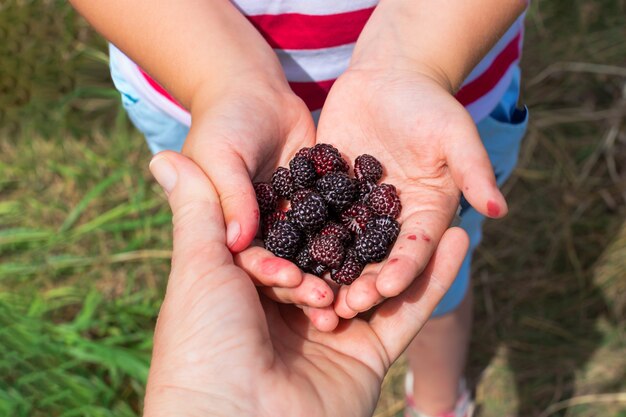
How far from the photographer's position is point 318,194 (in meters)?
1.99

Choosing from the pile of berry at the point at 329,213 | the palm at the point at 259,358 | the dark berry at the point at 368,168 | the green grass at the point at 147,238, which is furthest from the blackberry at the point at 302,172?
the green grass at the point at 147,238

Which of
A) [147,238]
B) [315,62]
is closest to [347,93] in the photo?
[315,62]

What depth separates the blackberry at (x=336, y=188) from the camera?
199 centimetres

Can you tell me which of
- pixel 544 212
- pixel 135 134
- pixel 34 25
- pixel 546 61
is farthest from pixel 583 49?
pixel 34 25

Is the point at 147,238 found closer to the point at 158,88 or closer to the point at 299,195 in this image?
the point at 158,88

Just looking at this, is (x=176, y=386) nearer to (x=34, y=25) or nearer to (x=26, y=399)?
(x=26, y=399)

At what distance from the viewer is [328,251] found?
1877mm

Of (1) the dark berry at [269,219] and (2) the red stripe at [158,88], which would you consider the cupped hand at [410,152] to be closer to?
(1) the dark berry at [269,219]

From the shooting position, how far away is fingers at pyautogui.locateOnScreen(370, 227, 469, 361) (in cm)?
169

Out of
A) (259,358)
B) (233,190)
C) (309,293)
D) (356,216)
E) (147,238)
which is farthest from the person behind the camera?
(147,238)

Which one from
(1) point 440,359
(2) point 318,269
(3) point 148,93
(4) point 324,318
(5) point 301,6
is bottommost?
(1) point 440,359

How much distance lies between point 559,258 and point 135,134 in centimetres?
225

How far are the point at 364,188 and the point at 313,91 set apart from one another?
1.19ft

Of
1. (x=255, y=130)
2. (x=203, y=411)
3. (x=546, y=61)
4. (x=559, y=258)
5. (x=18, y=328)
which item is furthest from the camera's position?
(x=546, y=61)
